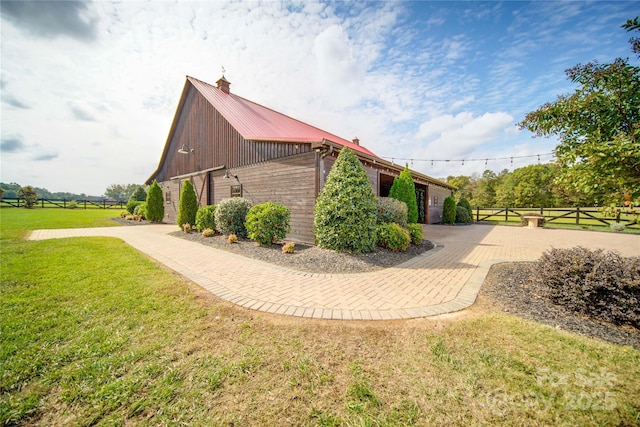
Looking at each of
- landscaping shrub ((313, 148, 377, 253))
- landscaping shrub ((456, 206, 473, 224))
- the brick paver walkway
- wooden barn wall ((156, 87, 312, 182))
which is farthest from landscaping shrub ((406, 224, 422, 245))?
landscaping shrub ((456, 206, 473, 224))

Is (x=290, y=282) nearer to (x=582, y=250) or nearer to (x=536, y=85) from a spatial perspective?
(x=582, y=250)

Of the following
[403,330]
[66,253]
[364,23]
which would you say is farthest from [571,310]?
[66,253]

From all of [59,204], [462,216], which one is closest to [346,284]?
[462,216]

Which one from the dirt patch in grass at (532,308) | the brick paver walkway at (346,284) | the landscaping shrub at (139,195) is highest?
the landscaping shrub at (139,195)

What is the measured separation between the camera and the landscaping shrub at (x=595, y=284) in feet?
10.0

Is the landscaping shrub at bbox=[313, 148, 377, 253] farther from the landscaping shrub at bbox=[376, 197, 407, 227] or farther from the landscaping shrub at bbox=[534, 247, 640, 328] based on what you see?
the landscaping shrub at bbox=[534, 247, 640, 328]

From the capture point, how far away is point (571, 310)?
3418 millimetres

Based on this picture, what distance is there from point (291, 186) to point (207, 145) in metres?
7.56

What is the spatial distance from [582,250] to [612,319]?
121 cm

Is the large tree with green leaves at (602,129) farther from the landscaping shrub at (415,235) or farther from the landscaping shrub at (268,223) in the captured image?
the landscaping shrub at (268,223)

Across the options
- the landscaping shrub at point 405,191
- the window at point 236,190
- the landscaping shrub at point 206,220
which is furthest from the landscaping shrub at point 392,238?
the landscaping shrub at point 206,220

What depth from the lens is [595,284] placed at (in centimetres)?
325

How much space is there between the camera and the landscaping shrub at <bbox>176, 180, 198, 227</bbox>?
1176 cm

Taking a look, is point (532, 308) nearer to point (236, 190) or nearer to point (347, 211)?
point (347, 211)
